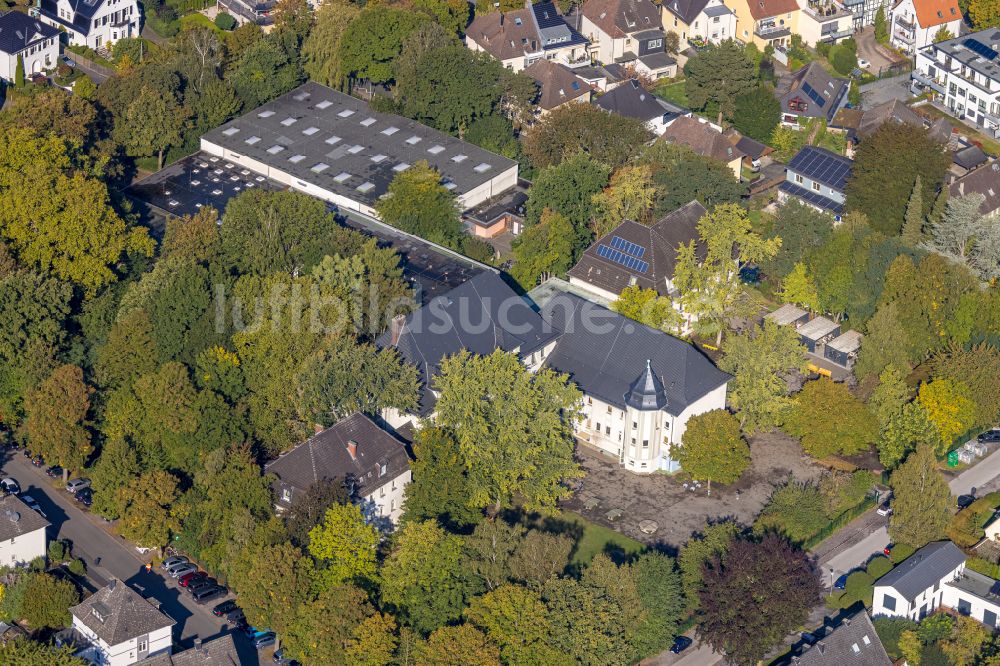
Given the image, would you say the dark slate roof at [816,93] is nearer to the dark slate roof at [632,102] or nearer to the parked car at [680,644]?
the dark slate roof at [632,102]

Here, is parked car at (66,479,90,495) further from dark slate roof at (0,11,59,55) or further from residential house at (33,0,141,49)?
residential house at (33,0,141,49)

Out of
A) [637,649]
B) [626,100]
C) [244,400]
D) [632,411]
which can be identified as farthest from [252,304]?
[626,100]

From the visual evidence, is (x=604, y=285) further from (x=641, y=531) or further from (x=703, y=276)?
(x=641, y=531)

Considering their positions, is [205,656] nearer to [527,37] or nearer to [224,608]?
[224,608]

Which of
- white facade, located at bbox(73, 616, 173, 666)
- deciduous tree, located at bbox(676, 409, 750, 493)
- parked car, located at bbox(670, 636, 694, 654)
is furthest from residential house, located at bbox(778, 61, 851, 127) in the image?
white facade, located at bbox(73, 616, 173, 666)

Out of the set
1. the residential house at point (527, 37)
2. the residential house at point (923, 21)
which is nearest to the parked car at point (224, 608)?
the residential house at point (527, 37)

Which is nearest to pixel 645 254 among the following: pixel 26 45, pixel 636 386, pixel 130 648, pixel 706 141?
pixel 636 386
